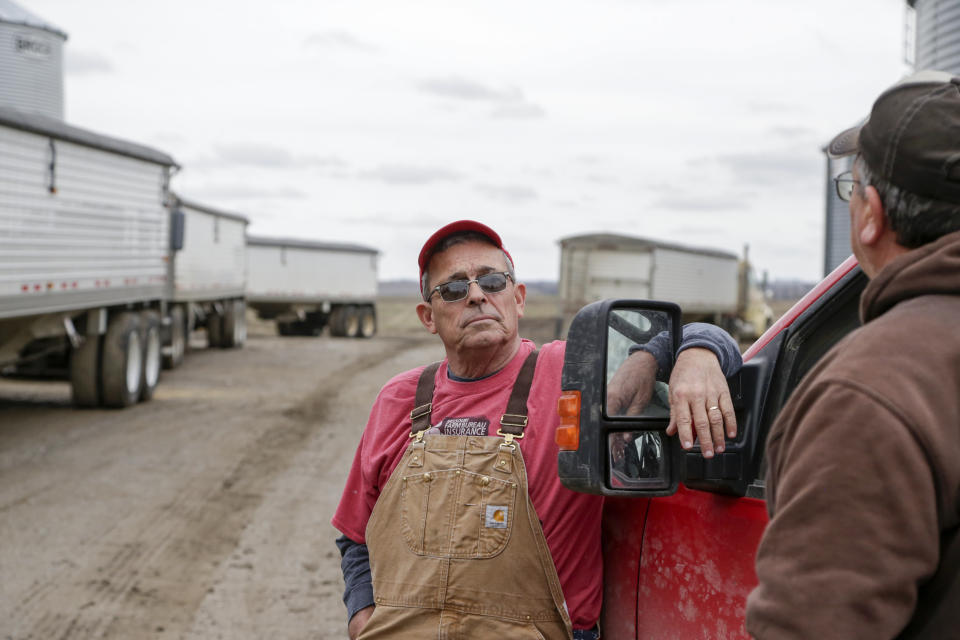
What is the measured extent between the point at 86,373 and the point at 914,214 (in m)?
12.7

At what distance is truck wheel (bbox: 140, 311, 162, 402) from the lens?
13820mm

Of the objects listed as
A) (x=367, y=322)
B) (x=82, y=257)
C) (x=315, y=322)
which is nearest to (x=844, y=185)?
(x=82, y=257)

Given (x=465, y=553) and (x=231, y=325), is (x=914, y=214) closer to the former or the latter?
(x=465, y=553)

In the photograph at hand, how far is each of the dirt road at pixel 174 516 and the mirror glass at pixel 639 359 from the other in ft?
11.9

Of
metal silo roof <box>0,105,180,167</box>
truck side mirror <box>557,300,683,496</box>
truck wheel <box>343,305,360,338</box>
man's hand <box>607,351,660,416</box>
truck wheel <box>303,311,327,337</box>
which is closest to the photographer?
truck side mirror <box>557,300,683,496</box>

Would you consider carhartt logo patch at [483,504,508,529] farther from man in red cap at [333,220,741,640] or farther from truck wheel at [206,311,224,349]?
truck wheel at [206,311,224,349]

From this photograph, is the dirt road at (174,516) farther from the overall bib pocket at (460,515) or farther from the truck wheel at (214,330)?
the truck wheel at (214,330)

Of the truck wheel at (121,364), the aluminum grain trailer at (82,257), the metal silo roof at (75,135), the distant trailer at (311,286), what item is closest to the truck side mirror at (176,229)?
the aluminum grain trailer at (82,257)

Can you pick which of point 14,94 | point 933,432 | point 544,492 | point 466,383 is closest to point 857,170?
point 933,432

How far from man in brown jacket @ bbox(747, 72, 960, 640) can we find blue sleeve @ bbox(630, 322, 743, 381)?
70 cm

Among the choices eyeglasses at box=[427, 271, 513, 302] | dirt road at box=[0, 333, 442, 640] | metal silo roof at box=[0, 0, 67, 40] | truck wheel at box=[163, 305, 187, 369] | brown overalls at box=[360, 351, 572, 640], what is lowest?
dirt road at box=[0, 333, 442, 640]

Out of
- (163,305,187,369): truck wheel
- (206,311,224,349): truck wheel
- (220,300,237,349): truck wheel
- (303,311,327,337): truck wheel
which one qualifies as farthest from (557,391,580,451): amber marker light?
(303,311,327,337): truck wheel

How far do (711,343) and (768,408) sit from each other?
18 cm

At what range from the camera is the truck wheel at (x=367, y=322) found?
113ft
